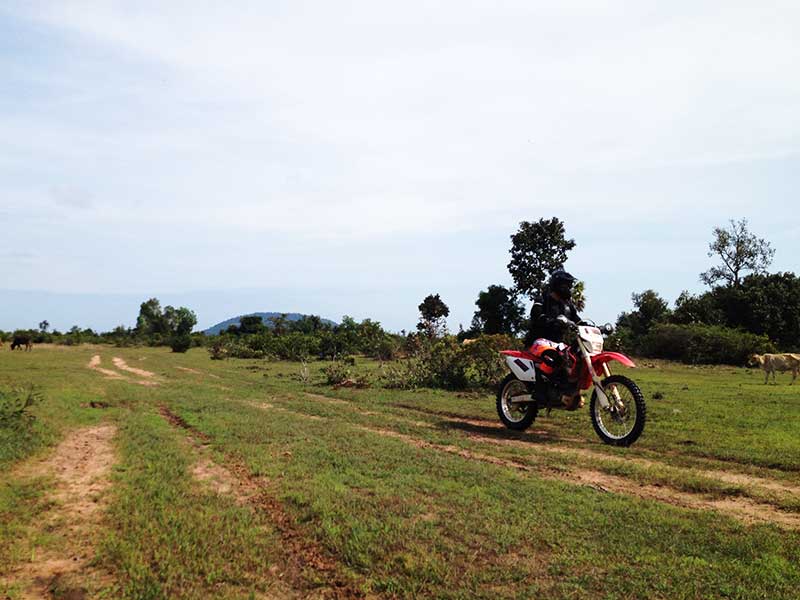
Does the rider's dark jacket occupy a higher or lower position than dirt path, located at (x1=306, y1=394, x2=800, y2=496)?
higher

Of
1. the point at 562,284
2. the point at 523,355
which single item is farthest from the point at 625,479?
the point at 562,284

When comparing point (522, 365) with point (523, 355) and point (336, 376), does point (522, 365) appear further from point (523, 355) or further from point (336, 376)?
point (336, 376)

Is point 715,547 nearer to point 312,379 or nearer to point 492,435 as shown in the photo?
point 492,435

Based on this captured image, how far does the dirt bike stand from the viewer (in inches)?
339

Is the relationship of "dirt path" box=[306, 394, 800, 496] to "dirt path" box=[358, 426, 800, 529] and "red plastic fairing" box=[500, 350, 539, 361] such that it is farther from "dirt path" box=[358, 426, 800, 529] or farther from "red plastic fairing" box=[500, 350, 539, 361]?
"red plastic fairing" box=[500, 350, 539, 361]

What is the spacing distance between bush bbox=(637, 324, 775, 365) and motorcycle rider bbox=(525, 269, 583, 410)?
27703mm

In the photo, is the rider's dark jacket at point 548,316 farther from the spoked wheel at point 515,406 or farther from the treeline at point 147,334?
the treeline at point 147,334

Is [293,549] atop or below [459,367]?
below

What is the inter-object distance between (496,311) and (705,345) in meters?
21.5

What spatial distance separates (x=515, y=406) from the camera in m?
10.6

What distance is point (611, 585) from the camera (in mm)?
3693

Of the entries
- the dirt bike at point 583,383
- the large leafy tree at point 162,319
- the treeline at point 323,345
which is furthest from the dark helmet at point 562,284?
the large leafy tree at point 162,319

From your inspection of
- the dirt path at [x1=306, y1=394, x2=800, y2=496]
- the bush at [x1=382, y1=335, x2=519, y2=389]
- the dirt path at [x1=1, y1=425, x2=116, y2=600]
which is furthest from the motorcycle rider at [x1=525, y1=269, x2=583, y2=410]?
the bush at [x1=382, y1=335, x2=519, y2=389]

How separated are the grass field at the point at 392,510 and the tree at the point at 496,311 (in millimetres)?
41493
